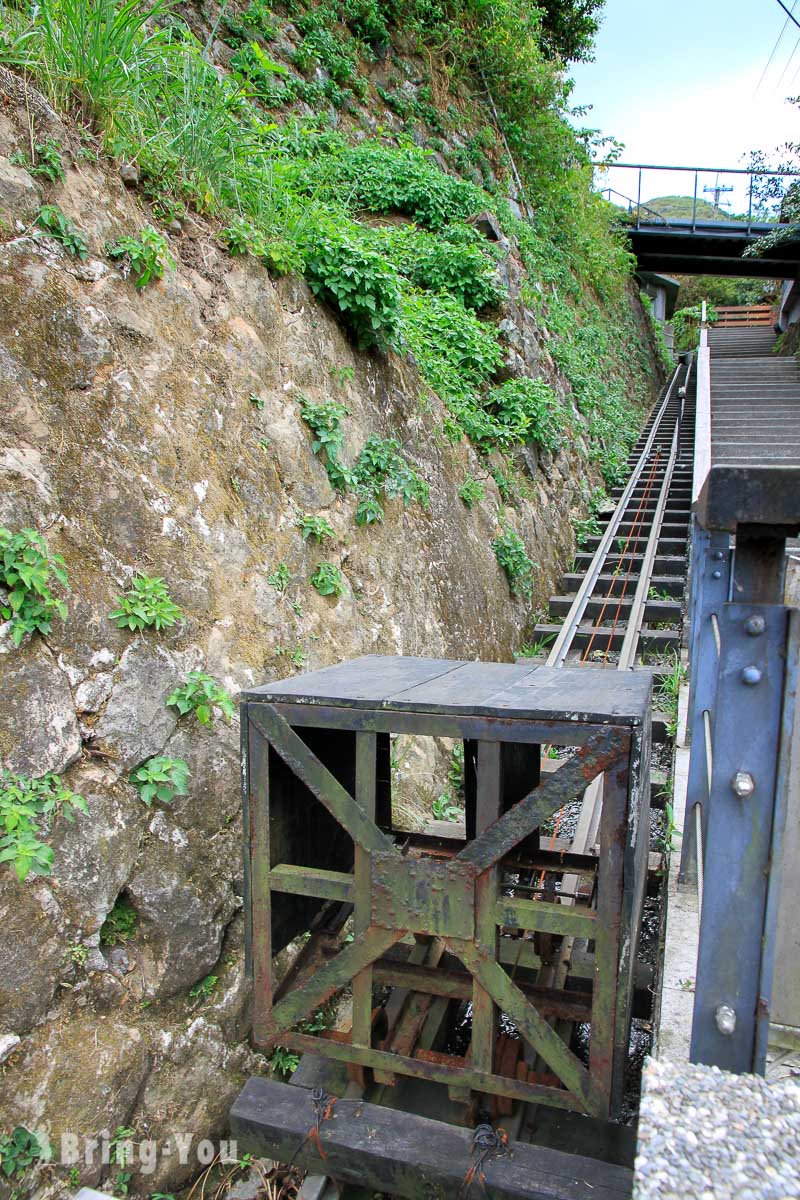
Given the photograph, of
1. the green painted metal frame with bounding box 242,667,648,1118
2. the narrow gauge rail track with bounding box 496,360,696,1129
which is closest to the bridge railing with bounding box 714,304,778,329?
the narrow gauge rail track with bounding box 496,360,696,1129

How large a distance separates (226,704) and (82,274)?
2110 mm

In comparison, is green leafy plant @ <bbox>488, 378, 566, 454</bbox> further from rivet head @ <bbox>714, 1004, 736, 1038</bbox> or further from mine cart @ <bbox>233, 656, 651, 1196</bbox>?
rivet head @ <bbox>714, 1004, 736, 1038</bbox>

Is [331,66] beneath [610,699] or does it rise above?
above

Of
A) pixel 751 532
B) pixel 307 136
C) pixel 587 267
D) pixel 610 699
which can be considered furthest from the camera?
pixel 587 267

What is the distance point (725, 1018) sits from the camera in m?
1.66

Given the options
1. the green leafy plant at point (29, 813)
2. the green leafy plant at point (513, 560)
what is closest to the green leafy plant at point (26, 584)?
the green leafy plant at point (29, 813)

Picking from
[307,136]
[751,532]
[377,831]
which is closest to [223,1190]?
[377,831]

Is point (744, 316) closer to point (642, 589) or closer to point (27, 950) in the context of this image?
point (642, 589)

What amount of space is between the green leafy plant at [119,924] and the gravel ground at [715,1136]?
83.5 inches

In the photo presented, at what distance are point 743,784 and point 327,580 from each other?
3.30 meters

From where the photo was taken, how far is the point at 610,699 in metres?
2.60

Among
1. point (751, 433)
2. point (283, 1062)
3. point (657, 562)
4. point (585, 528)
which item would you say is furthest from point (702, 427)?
point (283, 1062)

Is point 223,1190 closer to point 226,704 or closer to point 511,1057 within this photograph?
point 511,1057

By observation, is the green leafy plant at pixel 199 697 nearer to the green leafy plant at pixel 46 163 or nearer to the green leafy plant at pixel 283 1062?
the green leafy plant at pixel 283 1062
